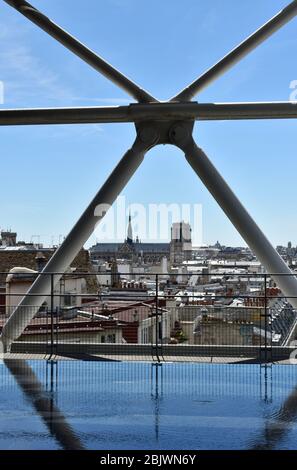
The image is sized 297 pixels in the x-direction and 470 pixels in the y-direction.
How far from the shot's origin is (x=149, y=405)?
2539 mm

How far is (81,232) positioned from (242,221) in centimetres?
94

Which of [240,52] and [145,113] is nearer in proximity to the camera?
[240,52]

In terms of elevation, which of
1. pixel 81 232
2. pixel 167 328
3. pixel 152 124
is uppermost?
pixel 152 124

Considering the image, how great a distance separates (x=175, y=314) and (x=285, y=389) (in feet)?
6.34

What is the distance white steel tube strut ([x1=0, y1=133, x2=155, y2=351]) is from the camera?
11.1 ft

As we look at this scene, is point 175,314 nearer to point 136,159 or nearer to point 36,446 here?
point 136,159

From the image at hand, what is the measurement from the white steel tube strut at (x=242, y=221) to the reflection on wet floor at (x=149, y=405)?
1.62ft

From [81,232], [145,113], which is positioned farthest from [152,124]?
[81,232]

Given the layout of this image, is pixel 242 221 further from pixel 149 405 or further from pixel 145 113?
pixel 149 405

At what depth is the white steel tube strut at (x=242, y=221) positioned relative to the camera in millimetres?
3281

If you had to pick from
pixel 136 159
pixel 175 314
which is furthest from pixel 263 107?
pixel 175 314
